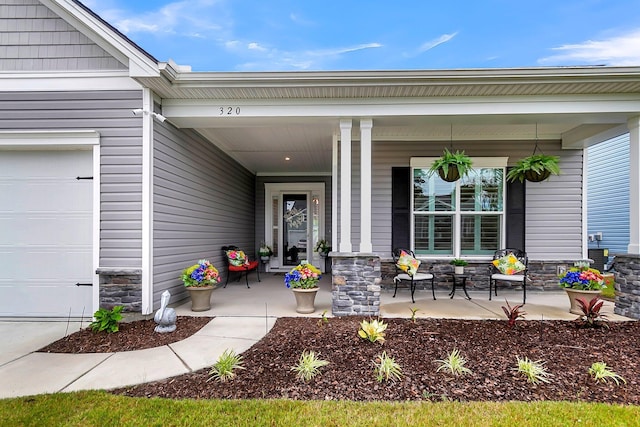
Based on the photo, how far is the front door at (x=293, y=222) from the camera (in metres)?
8.69

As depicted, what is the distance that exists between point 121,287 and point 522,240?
647 cm

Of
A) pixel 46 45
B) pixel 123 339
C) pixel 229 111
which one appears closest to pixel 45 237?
Result: pixel 123 339

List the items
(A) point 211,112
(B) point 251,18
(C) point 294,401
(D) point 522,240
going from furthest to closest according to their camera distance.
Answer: (B) point 251,18 → (D) point 522,240 → (A) point 211,112 → (C) point 294,401

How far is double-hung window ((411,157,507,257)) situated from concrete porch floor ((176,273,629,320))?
0.82 meters

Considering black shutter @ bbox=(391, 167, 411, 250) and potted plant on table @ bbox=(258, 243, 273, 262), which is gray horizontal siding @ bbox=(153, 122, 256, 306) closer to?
potted plant on table @ bbox=(258, 243, 273, 262)

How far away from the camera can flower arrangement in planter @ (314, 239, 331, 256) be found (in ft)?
26.5

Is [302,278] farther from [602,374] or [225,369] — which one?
[602,374]

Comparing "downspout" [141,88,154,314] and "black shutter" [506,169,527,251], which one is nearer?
"downspout" [141,88,154,314]

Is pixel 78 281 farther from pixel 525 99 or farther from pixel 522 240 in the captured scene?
pixel 522 240

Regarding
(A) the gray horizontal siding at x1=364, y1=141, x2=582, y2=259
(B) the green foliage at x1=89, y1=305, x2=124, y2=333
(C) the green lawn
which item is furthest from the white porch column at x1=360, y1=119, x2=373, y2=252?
(B) the green foliage at x1=89, y1=305, x2=124, y2=333

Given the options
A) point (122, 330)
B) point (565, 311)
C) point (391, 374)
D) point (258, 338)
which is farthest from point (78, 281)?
point (565, 311)

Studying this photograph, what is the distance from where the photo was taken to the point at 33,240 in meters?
4.18

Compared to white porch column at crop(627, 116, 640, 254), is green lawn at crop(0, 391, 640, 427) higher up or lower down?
lower down

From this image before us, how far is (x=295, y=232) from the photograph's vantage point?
8781mm
